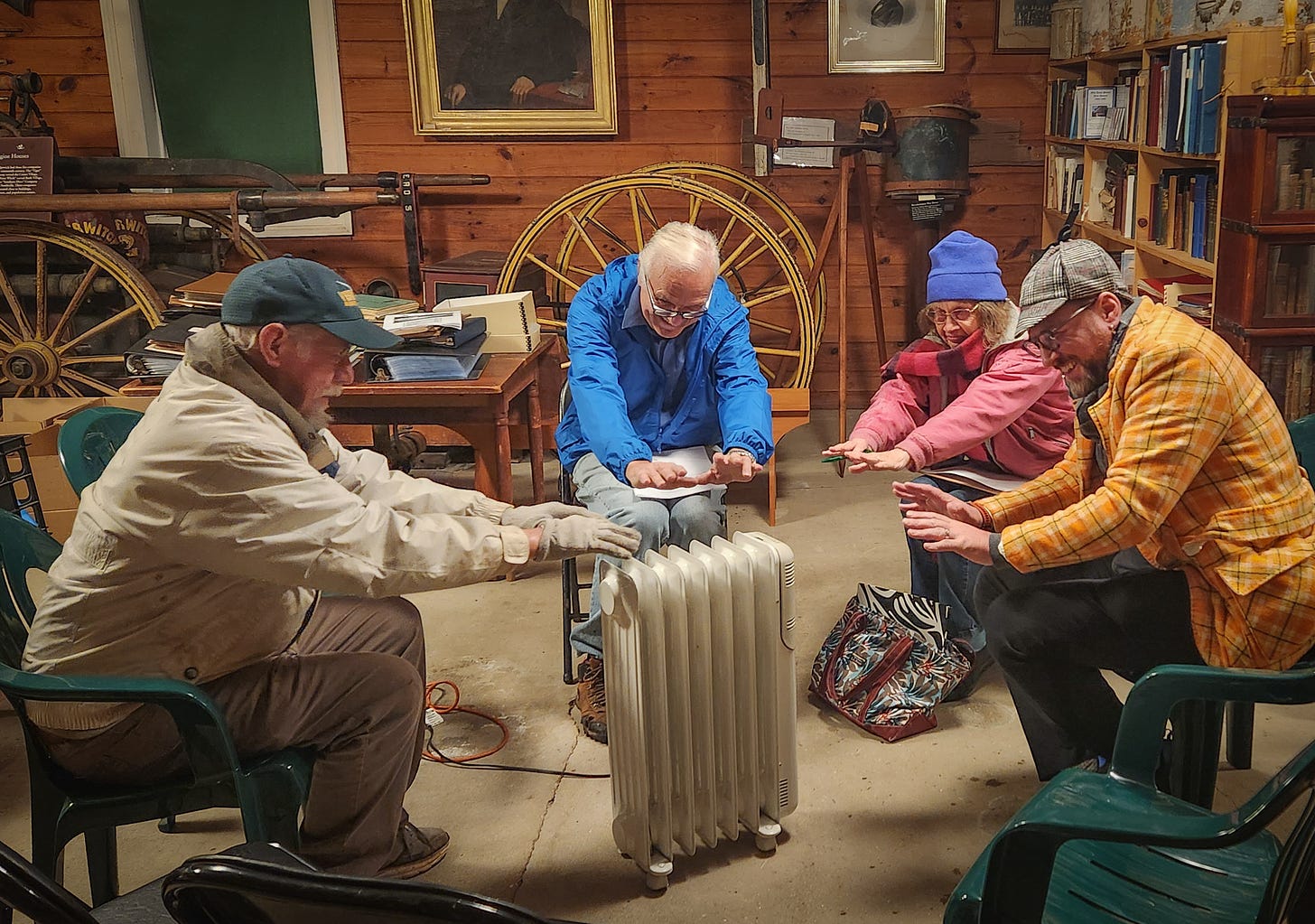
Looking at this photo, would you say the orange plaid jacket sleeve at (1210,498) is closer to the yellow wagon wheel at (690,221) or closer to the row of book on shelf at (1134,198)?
the row of book on shelf at (1134,198)

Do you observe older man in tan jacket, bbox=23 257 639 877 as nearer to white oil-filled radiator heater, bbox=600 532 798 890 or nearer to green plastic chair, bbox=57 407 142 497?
white oil-filled radiator heater, bbox=600 532 798 890

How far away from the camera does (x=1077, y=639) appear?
7.02 ft

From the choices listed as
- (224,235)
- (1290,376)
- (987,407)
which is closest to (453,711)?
(987,407)

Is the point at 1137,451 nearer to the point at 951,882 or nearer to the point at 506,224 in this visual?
the point at 951,882

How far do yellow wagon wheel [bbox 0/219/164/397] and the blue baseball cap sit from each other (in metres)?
3.02

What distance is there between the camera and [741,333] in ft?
9.98

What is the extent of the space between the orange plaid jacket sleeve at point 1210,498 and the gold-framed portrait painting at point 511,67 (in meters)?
3.68

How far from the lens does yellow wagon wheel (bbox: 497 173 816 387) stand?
466 cm

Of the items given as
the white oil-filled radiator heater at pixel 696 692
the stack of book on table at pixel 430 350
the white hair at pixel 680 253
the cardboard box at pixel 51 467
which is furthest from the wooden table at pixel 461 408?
the white oil-filled radiator heater at pixel 696 692

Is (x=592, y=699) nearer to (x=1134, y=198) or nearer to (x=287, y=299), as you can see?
(x=287, y=299)

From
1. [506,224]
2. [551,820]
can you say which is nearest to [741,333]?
[551,820]

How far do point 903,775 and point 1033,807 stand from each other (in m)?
1.07

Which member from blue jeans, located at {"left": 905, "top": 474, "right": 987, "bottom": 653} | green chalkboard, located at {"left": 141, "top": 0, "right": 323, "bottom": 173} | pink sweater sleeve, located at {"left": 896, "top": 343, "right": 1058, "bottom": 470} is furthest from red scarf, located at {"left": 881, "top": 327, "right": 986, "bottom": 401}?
green chalkboard, located at {"left": 141, "top": 0, "right": 323, "bottom": 173}

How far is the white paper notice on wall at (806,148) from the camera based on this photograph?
486cm
